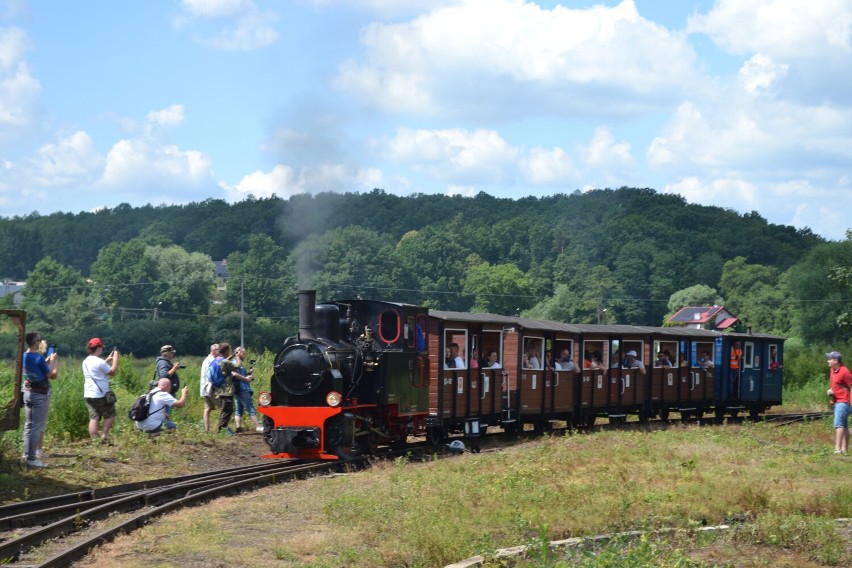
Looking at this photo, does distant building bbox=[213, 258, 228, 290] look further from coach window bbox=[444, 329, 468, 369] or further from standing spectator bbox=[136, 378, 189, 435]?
standing spectator bbox=[136, 378, 189, 435]

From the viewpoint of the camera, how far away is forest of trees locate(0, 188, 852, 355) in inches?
2894

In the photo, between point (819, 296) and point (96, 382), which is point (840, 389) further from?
point (819, 296)

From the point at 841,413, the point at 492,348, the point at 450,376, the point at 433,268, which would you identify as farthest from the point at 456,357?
the point at 433,268

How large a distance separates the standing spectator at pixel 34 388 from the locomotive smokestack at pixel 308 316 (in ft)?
14.9

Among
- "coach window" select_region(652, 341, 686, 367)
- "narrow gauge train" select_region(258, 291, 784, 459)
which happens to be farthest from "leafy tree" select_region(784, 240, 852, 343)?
"narrow gauge train" select_region(258, 291, 784, 459)

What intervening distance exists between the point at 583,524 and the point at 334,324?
7.72m

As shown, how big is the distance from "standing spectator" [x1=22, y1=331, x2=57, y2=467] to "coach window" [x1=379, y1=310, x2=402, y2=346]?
576cm

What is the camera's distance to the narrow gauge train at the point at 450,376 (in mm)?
17391

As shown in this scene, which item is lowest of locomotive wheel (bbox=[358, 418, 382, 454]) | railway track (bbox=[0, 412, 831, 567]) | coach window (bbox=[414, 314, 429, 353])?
railway track (bbox=[0, 412, 831, 567])

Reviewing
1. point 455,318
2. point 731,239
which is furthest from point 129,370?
point 731,239

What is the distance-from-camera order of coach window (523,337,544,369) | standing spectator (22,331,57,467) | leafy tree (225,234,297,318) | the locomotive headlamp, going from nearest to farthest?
standing spectator (22,331,57,467), the locomotive headlamp, coach window (523,337,544,369), leafy tree (225,234,297,318)

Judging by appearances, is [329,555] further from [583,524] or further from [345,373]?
[345,373]

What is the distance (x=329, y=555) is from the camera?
9867 millimetres

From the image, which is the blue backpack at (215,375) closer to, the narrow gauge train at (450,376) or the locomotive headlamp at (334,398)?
the narrow gauge train at (450,376)
